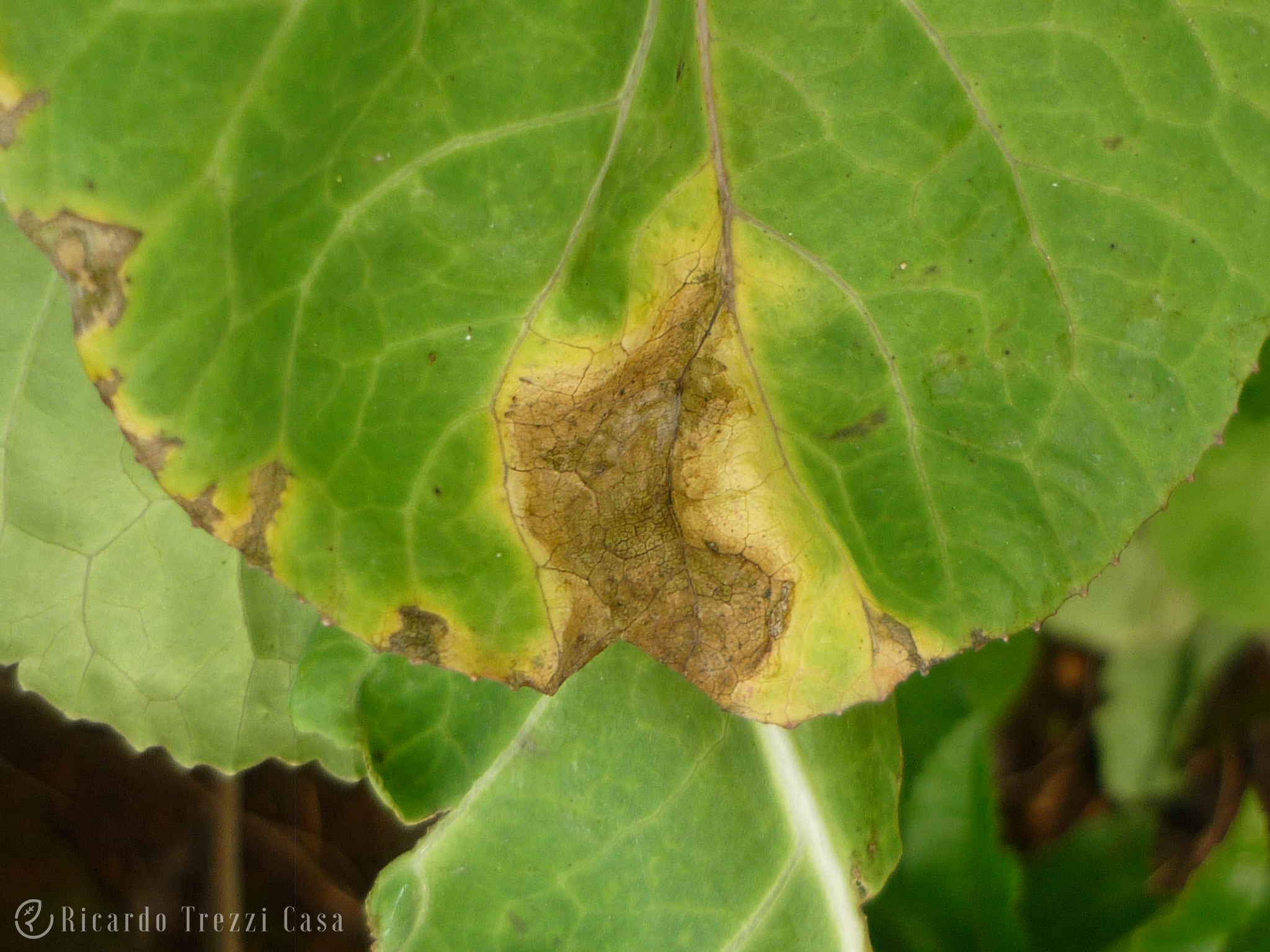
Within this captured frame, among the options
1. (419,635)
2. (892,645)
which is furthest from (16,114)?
(892,645)

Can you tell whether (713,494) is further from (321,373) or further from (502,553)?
(321,373)

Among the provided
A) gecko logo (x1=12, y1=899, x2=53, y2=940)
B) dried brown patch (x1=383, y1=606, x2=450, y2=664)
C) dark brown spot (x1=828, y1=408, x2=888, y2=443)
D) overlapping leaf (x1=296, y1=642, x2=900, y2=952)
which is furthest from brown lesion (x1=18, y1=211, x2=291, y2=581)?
gecko logo (x1=12, y1=899, x2=53, y2=940)

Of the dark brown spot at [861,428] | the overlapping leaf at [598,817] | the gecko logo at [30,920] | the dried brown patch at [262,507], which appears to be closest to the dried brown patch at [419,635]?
the dried brown patch at [262,507]

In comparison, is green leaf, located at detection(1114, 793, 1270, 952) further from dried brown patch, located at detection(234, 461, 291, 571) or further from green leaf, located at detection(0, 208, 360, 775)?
dried brown patch, located at detection(234, 461, 291, 571)

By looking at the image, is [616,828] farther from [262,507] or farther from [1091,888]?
[1091,888]

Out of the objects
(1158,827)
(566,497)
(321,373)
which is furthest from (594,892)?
(1158,827)

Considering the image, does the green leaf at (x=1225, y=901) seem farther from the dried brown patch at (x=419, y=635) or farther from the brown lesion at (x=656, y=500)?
the dried brown patch at (x=419, y=635)
